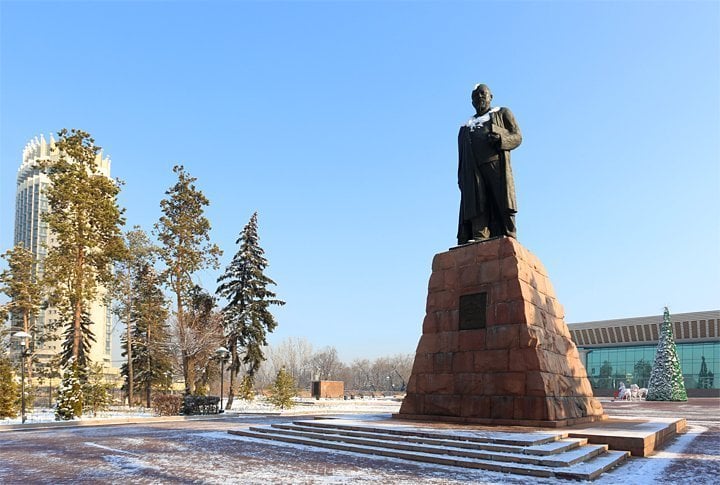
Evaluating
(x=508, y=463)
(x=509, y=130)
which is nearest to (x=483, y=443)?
(x=508, y=463)

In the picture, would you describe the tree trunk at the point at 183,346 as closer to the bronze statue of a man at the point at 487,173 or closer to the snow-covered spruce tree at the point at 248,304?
the snow-covered spruce tree at the point at 248,304

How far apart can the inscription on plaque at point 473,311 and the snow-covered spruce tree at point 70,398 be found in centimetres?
1603

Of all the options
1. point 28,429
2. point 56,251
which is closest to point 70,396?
point 28,429

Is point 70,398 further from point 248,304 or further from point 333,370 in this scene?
point 333,370

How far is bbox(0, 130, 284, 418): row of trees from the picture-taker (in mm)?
25203

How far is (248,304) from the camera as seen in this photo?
33.6 metres

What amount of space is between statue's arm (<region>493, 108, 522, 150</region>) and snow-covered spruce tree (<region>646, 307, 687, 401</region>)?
3201 centimetres

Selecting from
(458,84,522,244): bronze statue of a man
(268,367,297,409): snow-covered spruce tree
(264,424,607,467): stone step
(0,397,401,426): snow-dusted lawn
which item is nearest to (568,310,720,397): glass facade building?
(0,397,401,426): snow-dusted lawn

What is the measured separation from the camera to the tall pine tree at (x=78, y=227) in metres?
24.8

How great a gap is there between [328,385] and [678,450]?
4474cm

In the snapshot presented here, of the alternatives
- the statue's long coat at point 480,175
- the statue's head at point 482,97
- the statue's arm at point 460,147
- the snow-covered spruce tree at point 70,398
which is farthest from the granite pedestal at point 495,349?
the snow-covered spruce tree at point 70,398

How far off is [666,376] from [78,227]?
38.1 metres

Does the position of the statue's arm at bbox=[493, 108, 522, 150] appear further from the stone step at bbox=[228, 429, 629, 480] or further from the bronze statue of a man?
the stone step at bbox=[228, 429, 629, 480]

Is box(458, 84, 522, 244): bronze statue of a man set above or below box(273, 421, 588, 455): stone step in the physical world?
above
